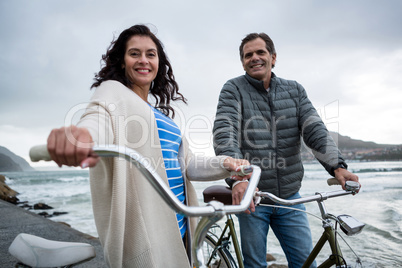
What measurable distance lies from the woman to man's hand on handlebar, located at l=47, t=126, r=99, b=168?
229mm

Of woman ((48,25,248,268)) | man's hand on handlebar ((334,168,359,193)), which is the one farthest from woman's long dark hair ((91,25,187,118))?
man's hand on handlebar ((334,168,359,193))

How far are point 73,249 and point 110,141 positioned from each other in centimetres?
50

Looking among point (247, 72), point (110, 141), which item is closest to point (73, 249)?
point (110, 141)

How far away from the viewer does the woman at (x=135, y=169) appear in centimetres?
131

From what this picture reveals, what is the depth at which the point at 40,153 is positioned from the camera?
30.4 inches

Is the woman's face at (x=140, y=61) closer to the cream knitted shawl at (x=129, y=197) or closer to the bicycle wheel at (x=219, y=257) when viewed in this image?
the cream knitted shawl at (x=129, y=197)

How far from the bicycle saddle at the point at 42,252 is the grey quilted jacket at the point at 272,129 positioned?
1.34 metres

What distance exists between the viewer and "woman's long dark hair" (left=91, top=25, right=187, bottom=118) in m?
1.87

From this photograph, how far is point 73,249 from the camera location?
125cm

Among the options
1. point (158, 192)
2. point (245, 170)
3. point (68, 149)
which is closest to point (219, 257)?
point (245, 170)

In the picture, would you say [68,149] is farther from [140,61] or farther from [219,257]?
[219,257]

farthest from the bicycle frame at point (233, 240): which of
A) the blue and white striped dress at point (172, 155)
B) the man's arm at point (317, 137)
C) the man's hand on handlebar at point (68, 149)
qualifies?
the man's hand on handlebar at point (68, 149)

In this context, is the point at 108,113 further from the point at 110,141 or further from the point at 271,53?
the point at 271,53

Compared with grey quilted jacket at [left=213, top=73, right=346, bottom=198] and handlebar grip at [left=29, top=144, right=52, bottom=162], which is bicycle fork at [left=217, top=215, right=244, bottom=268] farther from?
handlebar grip at [left=29, top=144, right=52, bottom=162]
